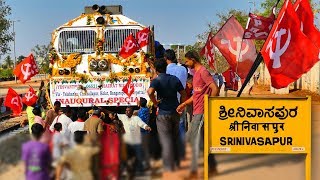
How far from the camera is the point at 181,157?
6.60m

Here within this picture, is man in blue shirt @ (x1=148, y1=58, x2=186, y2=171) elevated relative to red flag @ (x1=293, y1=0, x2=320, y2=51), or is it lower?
lower

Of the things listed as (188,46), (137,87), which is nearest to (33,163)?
(137,87)

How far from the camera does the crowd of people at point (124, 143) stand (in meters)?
5.54

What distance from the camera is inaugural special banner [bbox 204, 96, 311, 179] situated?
6.47m

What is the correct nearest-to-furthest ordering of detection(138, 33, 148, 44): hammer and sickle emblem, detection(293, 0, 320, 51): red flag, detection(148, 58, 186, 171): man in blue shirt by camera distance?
detection(293, 0, 320, 51): red flag, detection(148, 58, 186, 171): man in blue shirt, detection(138, 33, 148, 44): hammer and sickle emblem

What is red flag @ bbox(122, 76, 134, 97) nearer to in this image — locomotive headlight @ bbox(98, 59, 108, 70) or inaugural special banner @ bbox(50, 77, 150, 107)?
inaugural special banner @ bbox(50, 77, 150, 107)

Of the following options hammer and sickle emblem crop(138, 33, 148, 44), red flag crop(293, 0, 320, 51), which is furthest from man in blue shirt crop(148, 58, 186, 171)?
hammer and sickle emblem crop(138, 33, 148, 44)

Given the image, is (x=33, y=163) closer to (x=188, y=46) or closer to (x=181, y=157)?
(x=181, y=157)

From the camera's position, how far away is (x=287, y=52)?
22.3 feet

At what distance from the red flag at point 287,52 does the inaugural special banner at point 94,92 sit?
6134 mm

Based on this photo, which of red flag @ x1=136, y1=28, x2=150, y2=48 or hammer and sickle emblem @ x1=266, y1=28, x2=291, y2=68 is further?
red flag @ x1=136, y1=28, x2=150, y2=48

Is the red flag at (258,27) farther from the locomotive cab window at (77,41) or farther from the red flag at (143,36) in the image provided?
the locomotive cab window at (77,41)

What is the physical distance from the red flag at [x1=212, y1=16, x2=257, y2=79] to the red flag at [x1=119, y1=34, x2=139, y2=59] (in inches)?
75.0

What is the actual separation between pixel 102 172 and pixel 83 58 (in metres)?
7.86
